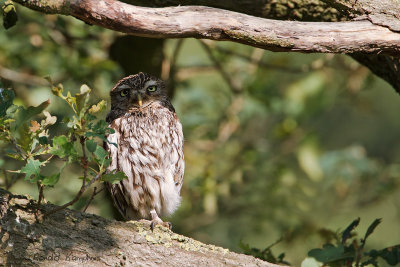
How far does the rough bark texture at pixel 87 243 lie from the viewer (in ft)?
7.22

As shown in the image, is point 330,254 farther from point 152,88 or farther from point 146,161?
point 152,88

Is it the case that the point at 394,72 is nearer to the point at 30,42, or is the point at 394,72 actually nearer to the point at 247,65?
the point at 247,65

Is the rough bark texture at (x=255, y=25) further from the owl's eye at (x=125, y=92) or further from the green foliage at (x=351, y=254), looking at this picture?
the owl's eye at (x=125, y=92)

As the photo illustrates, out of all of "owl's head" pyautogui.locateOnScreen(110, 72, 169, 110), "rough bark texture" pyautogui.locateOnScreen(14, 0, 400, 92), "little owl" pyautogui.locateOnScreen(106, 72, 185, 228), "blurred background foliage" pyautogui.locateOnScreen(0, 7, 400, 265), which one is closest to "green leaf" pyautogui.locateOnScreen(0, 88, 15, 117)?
"rough bark texture" pyautogui.locateOnScreen(14, 0, 400, 92)

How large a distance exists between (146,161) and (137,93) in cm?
53

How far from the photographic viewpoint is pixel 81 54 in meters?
4.58

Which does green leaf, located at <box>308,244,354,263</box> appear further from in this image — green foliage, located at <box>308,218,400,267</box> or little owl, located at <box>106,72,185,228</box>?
little owl, located at <box>106,72,185,228</box>

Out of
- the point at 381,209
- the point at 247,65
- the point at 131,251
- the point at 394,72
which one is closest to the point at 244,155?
the point at 247,65

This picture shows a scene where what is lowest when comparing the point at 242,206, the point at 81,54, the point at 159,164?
the point at 159,164

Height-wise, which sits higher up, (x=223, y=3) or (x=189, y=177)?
(x=189, y=177)

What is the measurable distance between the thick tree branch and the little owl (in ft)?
4.14

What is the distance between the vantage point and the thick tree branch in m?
2.15

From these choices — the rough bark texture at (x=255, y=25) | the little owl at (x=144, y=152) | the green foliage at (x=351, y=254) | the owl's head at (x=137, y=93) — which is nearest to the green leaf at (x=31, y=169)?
the rough bark texture at (x=255, y=25)

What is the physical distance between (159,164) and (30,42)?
188 centimetres
